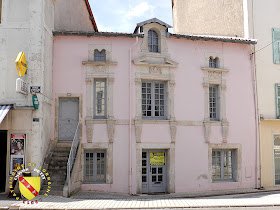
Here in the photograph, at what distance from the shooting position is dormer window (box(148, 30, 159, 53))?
14055 mm

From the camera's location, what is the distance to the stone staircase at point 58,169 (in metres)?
11.5

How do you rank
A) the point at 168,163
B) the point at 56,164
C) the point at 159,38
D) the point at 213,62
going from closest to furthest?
1. the point at 56,164
2. the point at 168,163
3. the point at 159,38
4. the point at 213,62

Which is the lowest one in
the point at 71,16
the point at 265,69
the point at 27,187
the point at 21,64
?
the point at 27,187

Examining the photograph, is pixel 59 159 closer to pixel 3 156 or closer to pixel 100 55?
pixel 3 156

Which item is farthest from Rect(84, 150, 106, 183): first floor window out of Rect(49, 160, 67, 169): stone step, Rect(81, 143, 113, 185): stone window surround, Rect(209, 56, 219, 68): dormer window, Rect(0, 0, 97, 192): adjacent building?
Rect(209, 56, 219, 68): dormer window

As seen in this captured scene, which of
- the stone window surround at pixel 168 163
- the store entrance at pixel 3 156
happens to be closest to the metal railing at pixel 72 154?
the stone window surround at pixel 168 163

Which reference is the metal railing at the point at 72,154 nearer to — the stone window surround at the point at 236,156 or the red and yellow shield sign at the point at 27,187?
the red and yellow shield sign at the point at 27,187

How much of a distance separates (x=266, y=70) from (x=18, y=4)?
999 cm

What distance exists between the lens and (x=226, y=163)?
14516 millimetres

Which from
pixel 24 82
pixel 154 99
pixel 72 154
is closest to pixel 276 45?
pixel 154 99

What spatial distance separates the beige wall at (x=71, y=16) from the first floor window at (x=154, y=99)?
4.30 m

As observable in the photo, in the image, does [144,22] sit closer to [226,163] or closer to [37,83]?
[37,83]

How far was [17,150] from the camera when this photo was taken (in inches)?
464

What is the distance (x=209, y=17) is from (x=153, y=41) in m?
5.52
